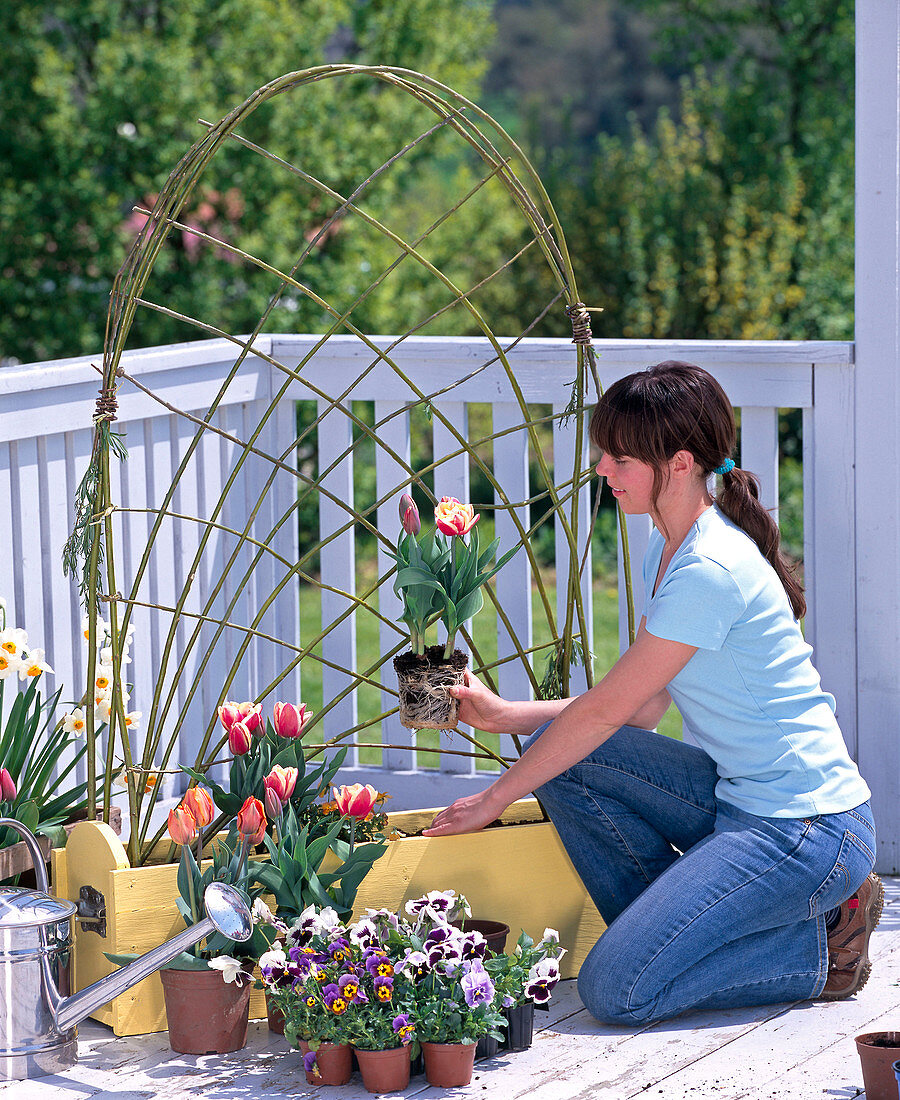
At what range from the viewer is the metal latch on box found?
2.28 meters

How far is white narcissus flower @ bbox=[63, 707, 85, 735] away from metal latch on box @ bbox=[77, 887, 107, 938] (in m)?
0.36

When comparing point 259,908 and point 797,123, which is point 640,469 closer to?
point 259,908

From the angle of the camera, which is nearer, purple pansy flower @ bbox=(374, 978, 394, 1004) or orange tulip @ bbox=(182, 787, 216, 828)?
purple pansy flower @ bbox=(374, 978, 394, 1004)

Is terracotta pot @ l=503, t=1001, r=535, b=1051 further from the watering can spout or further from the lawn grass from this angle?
the lawn grass

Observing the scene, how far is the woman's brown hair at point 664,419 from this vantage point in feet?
7.27

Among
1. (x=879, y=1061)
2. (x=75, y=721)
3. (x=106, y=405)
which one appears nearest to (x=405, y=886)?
(x=75, y=721)

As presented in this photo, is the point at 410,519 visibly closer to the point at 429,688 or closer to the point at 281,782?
the point at 429,688

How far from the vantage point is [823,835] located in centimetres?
225

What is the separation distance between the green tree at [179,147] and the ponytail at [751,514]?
11.3 ft

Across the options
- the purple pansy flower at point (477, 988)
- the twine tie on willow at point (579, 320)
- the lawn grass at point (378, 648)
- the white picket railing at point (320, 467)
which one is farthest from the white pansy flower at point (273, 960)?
A: the lawn grass at point (378, 648)

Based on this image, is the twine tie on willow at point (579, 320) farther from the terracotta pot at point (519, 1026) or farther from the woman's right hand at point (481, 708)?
the terracotta pot at point (519, 1026)

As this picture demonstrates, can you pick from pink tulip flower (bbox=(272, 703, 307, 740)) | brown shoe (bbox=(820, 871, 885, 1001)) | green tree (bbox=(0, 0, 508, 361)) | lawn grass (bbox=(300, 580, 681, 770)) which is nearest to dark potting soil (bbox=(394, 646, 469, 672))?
pink tulip flower (bbox=(272, 703, 307, 740))

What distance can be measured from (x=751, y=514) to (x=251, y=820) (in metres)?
0.88

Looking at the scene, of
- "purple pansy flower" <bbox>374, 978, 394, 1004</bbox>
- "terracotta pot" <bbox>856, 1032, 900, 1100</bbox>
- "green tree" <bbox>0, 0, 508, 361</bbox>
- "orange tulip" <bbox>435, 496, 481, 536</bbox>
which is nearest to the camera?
"terracotta pot" <bbox>856, 1032, 900, 1100</bbox>
